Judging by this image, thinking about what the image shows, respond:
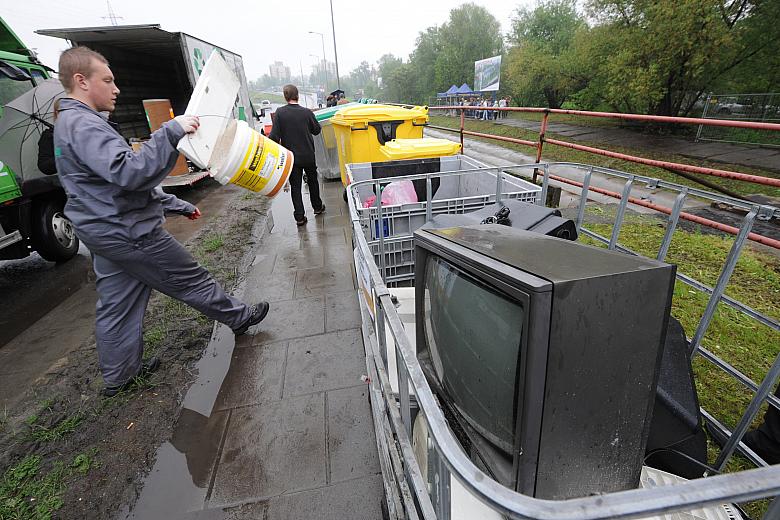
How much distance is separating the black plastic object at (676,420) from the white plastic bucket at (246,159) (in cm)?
245

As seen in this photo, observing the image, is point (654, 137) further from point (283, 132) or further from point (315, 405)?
point (315, 405)

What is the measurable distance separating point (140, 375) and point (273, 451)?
1.32 meters

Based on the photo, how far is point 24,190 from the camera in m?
4.46

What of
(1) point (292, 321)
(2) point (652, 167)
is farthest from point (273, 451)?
(2) point (652, 167)

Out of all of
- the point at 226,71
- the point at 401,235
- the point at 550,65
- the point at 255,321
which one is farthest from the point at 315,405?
the point at 550,65

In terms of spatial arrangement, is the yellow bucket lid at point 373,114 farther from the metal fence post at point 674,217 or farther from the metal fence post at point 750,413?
the metal fence post at point 750,413

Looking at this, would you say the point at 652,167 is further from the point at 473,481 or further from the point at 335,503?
the point at 473,481

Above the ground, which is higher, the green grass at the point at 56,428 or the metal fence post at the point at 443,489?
the metal fence post at the point at 443,489

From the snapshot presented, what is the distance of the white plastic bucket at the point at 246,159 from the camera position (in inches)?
98.2

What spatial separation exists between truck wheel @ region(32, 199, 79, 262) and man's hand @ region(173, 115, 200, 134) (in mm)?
3823

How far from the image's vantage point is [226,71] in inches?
104

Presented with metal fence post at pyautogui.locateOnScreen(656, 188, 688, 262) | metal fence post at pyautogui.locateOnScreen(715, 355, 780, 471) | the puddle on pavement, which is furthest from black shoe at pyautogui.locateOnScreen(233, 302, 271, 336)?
metal fence post at pyautogui.locateOnScreen(715, 355, 780, 471)

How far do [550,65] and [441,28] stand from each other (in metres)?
31.1

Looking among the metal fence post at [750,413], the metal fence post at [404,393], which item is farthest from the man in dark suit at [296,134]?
the metal fence post at [750,413]
